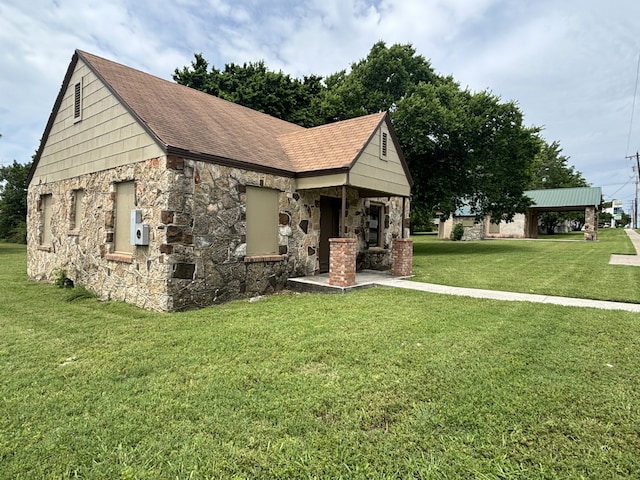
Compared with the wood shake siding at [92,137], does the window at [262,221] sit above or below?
below

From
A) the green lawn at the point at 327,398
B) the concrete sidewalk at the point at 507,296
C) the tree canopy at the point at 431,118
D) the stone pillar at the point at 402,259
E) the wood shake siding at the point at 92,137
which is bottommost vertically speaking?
the green lawn at the point at 327,398

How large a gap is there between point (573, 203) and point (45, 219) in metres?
34.0

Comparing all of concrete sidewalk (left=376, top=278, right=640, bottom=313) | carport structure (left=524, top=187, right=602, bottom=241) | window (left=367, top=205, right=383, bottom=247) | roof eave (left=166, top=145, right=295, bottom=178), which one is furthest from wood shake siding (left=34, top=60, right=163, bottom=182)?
carport structure (left=524, top=187, right=602, bottom=241)

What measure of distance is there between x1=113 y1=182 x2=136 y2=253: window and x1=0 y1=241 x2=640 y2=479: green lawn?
241 centimetres

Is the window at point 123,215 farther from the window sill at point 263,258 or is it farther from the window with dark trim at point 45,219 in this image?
the window with dark trim at point 45,219

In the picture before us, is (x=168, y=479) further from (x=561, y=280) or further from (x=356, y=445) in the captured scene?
(x=561, y=280)

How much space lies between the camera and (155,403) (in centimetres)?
304

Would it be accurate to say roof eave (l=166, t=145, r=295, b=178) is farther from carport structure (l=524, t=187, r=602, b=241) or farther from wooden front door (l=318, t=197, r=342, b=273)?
carport structure (l=524, t=187, r=602, b=241)

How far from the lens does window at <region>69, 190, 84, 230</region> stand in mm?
9266

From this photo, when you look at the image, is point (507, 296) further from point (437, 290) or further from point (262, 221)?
point (262, 221)

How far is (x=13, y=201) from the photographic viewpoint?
99.5 feet

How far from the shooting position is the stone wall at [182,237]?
21.3 ft

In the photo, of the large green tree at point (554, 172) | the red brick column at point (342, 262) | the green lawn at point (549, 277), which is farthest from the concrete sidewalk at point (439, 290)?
the large green tree at point (554, 172)

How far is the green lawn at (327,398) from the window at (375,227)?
6.21m
